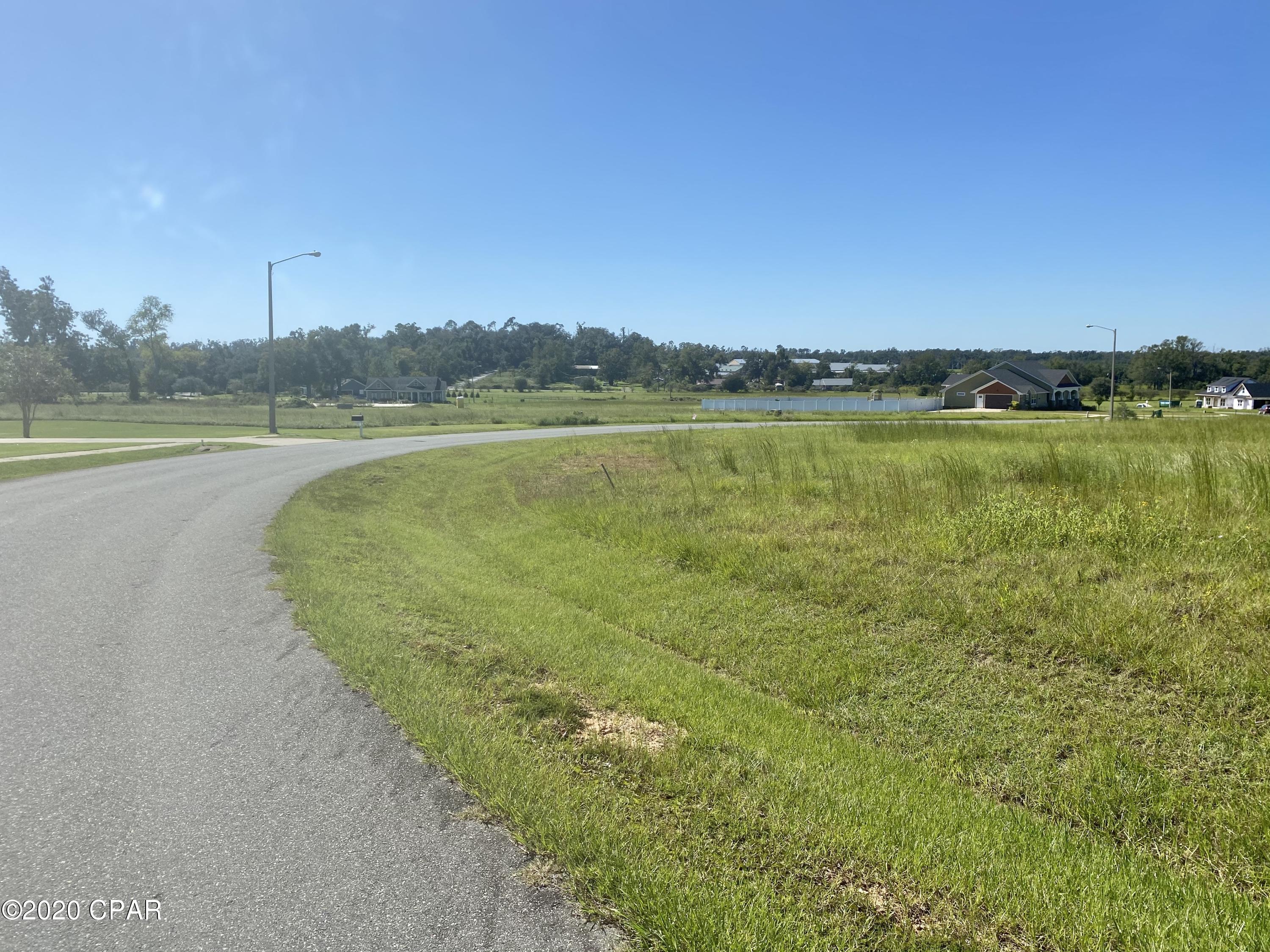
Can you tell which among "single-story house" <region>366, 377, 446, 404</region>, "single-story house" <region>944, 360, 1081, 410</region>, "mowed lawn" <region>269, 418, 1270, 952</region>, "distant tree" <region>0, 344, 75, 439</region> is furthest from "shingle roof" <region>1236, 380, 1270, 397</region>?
"distant tree" <region>0, 344, 75, 439</region>

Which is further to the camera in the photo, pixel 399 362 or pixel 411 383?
pixel 399 362

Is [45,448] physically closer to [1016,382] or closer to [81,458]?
[81,458]

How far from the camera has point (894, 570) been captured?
862 cm

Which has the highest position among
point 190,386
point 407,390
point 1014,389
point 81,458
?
point 190,386

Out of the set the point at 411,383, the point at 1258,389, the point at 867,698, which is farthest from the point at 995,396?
the point at 867,698

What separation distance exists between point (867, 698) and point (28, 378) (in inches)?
1765

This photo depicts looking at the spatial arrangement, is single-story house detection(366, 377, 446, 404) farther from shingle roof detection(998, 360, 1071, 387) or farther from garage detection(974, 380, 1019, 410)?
shingle roof detection(998, 360, 1071, 387)

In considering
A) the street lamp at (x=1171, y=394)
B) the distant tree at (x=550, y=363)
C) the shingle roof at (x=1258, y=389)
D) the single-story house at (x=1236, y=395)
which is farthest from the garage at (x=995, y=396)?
the distant tree at (x=550, y=363)

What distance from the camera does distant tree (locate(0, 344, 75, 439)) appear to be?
123 feet

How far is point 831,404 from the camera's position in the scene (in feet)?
280

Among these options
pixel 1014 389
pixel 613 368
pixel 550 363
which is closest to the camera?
pixel 1014 389

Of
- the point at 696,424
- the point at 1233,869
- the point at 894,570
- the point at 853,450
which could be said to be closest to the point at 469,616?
the point at 894,570

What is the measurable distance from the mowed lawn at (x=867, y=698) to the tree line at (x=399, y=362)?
9461 cm

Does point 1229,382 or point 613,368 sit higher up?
point 613,368
